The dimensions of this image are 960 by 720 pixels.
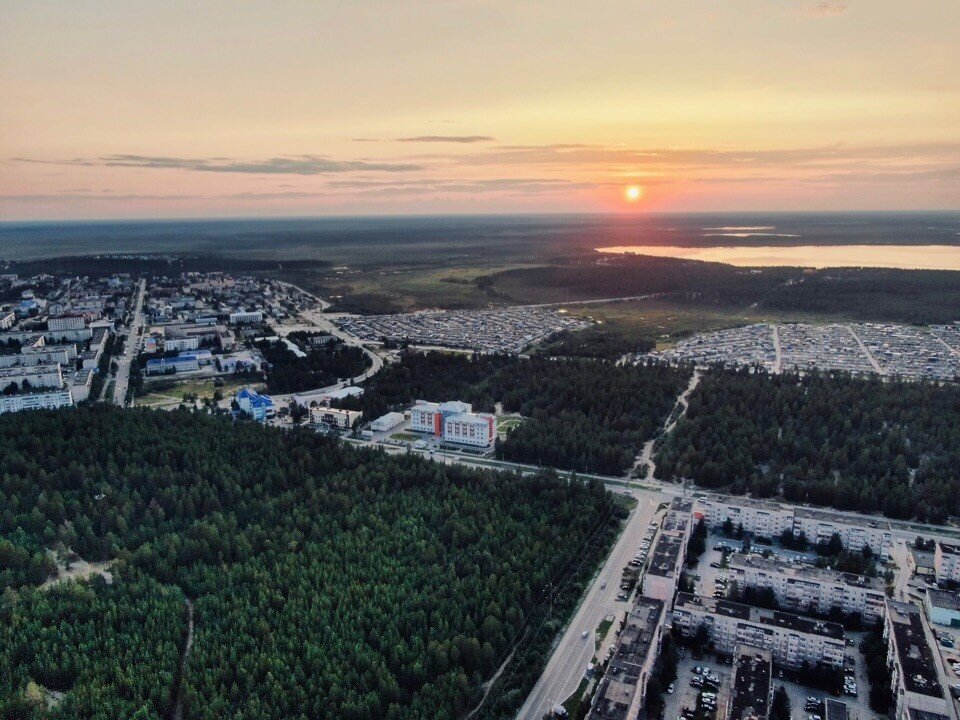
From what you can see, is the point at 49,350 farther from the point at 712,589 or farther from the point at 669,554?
the point at 712,589

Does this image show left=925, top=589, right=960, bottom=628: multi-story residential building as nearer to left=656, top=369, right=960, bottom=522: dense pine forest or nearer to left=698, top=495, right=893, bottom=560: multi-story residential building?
left=698, top=495, right=893, bottom=560: multi-story residential building

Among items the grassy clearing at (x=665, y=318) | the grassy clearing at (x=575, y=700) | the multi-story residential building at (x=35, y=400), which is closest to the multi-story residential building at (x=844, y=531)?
the grassy clearing at (x=575, y=700)

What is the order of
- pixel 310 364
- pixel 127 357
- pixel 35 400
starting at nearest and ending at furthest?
pixel 35 400
pixel 310 364
pixel 127 357

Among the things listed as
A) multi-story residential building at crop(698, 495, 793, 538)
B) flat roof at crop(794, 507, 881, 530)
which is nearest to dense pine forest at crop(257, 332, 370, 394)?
multi-story residential building at crop(698, 495, 793, 538)

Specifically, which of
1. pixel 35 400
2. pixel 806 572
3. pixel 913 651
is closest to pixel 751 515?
pixel 806 572

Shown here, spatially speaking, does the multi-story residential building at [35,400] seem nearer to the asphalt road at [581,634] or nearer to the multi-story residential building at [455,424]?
the multi-story residential building at [455,424]
